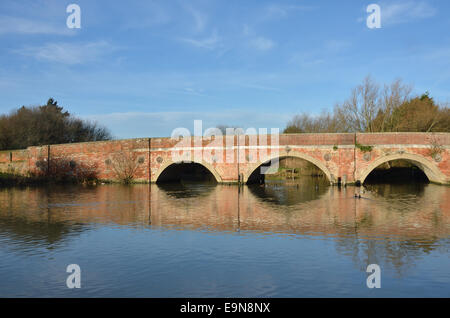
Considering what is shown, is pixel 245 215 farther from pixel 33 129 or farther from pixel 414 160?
A: pixel 33 129

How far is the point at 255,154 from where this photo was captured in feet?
96.9

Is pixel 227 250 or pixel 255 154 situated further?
pixel 255 154

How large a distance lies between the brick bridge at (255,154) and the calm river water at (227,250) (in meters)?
10.1

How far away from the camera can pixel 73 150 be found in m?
→ 36.2

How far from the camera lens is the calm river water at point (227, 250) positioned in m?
7.36

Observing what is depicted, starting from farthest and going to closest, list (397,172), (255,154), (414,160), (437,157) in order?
1. (397,172)
2. (255,154)
3. (414,160)
4. (437,157)

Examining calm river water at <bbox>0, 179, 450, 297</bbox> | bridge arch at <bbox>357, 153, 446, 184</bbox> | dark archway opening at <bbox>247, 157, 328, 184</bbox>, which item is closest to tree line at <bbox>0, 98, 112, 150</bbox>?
dark archway opening at <bbox>247, 157, 328, 184</bbox>

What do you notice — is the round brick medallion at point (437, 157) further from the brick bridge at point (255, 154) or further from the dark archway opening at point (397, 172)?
the dark archway opening at point (397, 172)

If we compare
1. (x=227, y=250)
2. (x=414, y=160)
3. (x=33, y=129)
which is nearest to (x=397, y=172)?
(x=414, y=160)

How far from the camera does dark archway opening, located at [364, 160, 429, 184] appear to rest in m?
36.7

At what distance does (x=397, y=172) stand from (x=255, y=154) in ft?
56.9

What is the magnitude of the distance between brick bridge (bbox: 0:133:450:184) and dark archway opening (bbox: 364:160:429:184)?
674 cm

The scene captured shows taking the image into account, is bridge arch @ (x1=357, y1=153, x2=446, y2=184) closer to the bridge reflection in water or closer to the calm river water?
the bridge reflection in water

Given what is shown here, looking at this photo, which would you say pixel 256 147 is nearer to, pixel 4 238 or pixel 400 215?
pixel 400 215
